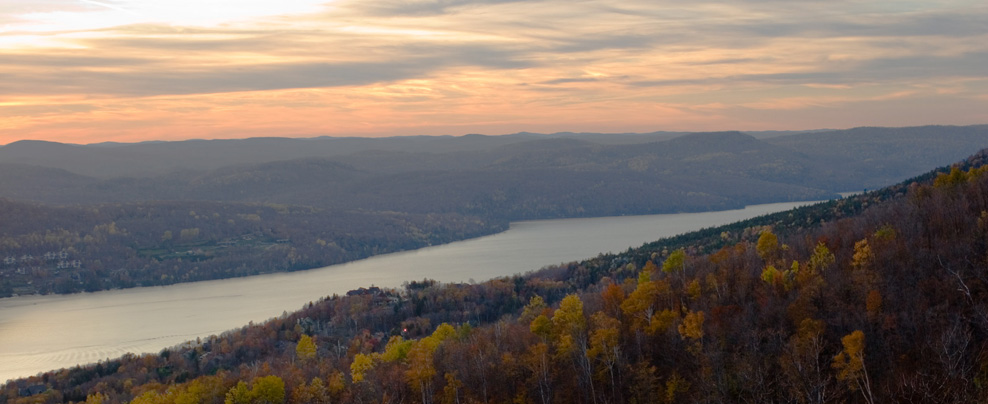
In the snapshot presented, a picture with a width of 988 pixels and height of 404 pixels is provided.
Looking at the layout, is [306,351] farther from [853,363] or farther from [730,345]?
[853,363]

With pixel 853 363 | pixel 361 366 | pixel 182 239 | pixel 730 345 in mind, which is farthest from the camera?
pixel 182 239

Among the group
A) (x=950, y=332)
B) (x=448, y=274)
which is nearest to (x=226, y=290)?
(x=448, y=274)

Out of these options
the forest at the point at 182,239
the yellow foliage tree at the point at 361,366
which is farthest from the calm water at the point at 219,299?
the yellow foliage tree at the point at 361,366

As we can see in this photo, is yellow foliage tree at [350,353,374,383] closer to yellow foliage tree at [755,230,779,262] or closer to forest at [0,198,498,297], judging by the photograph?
yellow foliage tree at [755,230,779,262]

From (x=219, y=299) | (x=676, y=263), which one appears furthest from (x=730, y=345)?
(x=219, y=299)

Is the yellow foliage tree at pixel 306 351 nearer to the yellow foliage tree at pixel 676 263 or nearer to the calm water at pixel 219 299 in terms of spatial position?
the yellow foliage tree at pixel 676 263

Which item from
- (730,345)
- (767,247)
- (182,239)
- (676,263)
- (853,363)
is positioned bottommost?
(182,239)
